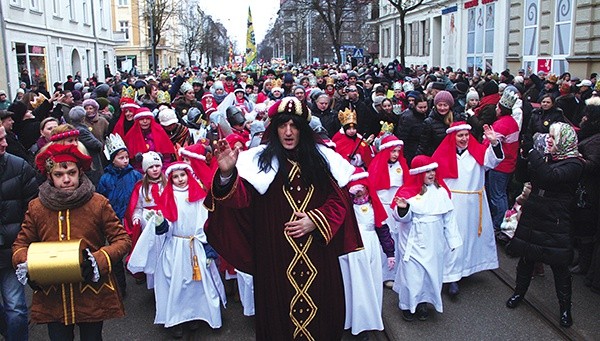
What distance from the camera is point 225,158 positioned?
3217mm

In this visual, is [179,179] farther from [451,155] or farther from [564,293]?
[564,293]

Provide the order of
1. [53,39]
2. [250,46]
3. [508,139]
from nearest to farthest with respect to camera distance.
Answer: [508,139]
[53,39]
[250,46]

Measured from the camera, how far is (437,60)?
3462 cm

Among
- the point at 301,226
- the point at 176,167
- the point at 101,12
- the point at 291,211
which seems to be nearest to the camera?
the point at 301,226

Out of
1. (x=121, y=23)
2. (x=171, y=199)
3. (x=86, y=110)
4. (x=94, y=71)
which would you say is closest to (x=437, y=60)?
(x=94, y=71)

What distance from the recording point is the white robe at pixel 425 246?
5.68m

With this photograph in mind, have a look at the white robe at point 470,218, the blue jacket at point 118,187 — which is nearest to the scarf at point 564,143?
the white robe at point 470,218

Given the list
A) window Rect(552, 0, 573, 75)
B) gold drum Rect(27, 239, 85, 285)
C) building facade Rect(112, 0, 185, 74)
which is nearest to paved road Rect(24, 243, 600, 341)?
gold drum Rect(27, 239, 85, 285)

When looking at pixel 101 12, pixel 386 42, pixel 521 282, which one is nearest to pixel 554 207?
pixel 521 282

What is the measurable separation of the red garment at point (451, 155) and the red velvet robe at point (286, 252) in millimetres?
3002

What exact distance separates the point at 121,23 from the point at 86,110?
64066 mm

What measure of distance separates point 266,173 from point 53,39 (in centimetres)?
2939

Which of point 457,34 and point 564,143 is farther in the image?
point 457,34

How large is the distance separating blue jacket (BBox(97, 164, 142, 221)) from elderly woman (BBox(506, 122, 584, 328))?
4.07m
